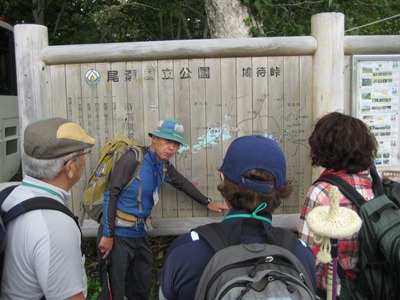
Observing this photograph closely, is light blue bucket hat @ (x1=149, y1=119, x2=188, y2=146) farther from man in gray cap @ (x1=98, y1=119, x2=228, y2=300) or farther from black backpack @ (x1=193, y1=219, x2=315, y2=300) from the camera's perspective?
black backpack @ (x1=193, y1=219, x2=315, y2=300)

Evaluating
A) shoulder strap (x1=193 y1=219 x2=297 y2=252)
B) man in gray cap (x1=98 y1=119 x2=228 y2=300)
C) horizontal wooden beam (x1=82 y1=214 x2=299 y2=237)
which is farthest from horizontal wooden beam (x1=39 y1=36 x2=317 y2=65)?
shoulder strap (x1=193 y1=219 x2=297 y2=252)

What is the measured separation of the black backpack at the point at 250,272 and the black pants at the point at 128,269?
1751 millimetres

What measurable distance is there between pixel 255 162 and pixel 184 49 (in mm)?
1955

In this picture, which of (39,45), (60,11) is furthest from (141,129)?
(60,11)

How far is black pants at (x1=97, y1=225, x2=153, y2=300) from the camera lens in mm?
2979

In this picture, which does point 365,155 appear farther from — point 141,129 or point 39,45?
point 39,45

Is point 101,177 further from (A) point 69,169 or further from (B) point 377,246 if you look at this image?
(B) point 377,246

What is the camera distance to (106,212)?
2840mm

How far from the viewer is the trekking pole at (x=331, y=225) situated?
1.49 m

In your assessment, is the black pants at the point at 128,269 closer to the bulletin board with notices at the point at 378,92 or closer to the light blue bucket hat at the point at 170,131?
the light blue bucket hat at the point at 170,131

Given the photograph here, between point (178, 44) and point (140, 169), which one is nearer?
point (140, 169)

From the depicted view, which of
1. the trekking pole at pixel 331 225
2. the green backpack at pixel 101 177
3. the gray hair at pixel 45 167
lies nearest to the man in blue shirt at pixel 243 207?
the trekking pole at pixel 331 225

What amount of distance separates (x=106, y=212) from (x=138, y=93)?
100cm

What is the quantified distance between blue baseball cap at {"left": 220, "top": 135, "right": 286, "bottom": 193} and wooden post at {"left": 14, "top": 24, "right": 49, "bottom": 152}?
7.32ft
